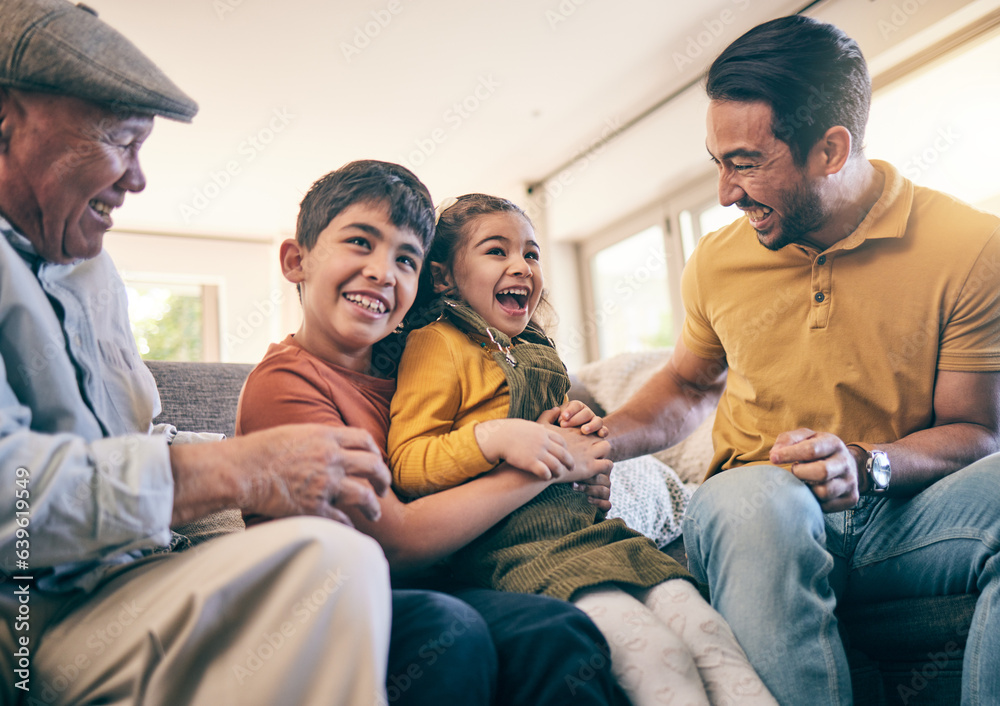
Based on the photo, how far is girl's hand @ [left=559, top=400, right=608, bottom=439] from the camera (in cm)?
112

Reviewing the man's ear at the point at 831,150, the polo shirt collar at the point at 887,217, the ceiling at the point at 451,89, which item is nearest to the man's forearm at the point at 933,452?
the polo shirt collar at the point at 887,217

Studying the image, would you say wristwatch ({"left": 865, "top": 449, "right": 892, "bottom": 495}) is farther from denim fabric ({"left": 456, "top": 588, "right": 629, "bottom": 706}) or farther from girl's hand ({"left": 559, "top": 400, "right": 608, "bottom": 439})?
denim fabric ({"left": 456, "top": 588, "right": 629, "bottom": 706})

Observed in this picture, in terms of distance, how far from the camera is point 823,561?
96 centimetres

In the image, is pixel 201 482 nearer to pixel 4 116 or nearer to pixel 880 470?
pixel 4 116

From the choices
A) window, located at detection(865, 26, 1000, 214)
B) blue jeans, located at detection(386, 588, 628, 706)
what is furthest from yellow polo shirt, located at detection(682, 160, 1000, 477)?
window, located at detection(865, 26, 1000, 214)

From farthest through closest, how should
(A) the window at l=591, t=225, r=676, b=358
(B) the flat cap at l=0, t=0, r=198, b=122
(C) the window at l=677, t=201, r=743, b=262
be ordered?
(A) the window at l=591, t=225, r=676, b=358 < (C) the window at l=677, t=201, r=743, b=262 < (B) the flat cap at l=0, t=0, r=198, b=122

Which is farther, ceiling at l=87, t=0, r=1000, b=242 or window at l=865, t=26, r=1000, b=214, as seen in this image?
ceiling at l=87, t=0, r=1000, b=242

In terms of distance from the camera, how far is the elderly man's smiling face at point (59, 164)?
745 mm

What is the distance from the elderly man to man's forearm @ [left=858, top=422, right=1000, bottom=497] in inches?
30.0

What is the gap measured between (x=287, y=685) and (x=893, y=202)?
125cm

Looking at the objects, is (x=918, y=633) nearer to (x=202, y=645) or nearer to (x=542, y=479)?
(x=542, y=479)

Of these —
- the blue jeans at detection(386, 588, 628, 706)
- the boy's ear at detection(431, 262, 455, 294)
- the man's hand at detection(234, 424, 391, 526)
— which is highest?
the boy's ear at detection(431, 262, 455, 294)

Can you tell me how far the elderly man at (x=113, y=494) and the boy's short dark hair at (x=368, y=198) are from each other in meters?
0.26

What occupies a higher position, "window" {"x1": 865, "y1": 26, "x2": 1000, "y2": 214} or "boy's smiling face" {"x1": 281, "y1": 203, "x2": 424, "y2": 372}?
"window" {"x1": 865, "y1": 26, "x2": 1000, "y2": 214}
